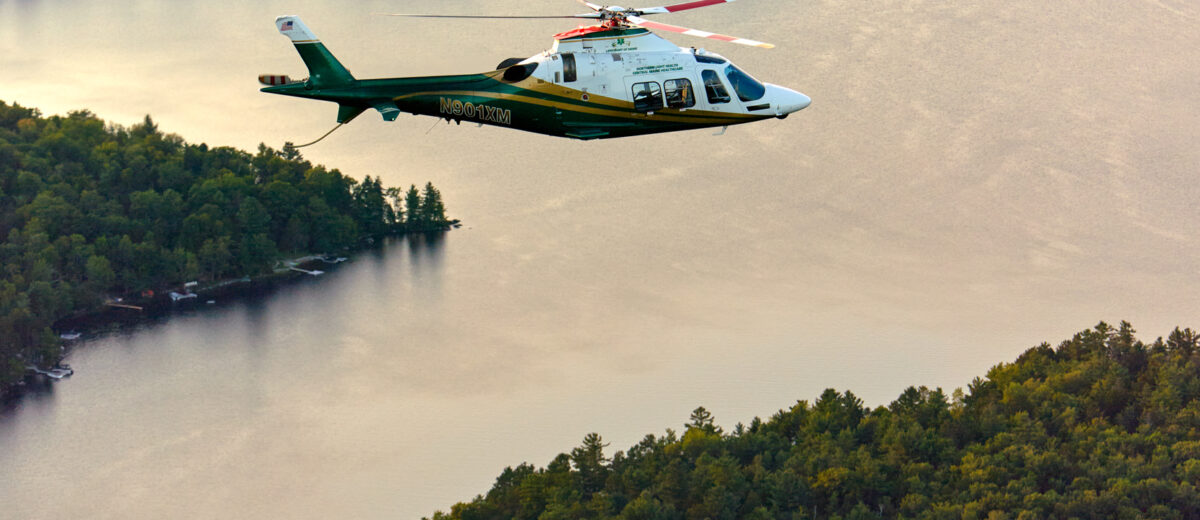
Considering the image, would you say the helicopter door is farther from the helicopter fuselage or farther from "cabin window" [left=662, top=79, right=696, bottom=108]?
"cabin window" [left=662, top=79, right=696, bottom=108]

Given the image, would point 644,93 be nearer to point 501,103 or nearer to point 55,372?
point 501,103

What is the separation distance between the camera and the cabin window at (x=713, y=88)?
121 feet

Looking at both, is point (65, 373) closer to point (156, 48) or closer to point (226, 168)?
point (226, 168)

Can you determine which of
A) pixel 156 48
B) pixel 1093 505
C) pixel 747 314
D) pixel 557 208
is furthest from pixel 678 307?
pixel 156 48

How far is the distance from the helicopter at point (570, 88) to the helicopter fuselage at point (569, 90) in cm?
2

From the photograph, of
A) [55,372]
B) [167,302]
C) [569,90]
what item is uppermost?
[569,90]

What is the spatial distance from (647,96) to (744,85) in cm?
243

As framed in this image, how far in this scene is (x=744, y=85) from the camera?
37.3m

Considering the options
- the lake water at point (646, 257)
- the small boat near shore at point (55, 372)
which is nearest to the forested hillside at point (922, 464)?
the lake water at point (646, 257)

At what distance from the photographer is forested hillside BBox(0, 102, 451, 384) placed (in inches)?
3757

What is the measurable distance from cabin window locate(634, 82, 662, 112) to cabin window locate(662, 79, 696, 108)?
20cm

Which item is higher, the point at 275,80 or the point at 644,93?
the point at 275,80

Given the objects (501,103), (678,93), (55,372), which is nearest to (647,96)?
(678,93)

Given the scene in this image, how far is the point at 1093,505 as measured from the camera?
204 ft
